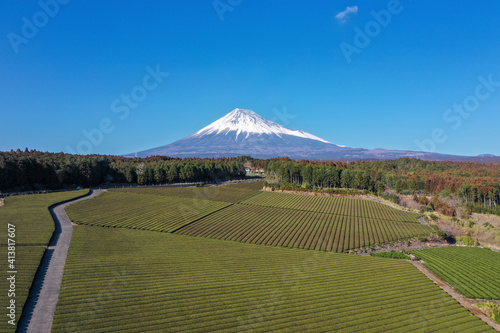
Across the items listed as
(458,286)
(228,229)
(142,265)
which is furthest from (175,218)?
(458,286)

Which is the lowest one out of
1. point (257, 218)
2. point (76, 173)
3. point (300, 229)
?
point (300, 229)

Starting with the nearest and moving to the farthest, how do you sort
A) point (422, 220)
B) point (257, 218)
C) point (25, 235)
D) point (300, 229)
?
1. point (25, 235)
2. point (300, 229)
3. point (257, 218)
4. point (422, 220)

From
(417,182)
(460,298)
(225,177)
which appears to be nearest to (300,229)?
(460,298)

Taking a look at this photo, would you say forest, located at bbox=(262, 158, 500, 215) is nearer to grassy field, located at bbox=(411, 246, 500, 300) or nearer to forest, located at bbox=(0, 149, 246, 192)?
grassy field, located at bbox=(411, 246, 500, 300)

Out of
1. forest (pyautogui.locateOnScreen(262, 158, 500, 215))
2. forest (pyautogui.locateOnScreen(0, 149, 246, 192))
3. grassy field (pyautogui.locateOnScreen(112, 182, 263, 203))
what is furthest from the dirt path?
forest (pyautogui.locateOnScreen(0, 149, 246, 192))

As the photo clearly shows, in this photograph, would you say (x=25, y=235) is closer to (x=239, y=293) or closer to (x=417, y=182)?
(x=239, y=293)

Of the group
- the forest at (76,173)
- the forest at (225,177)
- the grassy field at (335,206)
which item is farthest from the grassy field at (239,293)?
the forest at (225,177)

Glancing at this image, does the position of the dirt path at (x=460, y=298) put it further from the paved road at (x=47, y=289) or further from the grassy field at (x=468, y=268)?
the paved road at (x=47, y=289)

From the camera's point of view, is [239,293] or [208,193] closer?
[239,293]
